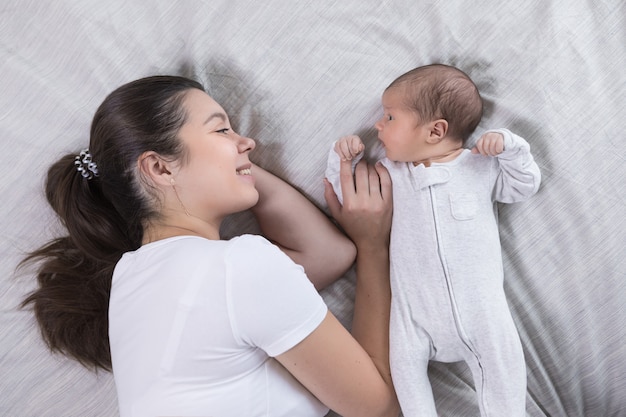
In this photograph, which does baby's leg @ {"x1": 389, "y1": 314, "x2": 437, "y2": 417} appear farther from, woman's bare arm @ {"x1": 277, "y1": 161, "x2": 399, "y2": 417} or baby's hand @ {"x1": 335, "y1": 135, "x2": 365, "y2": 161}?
baby's hand @ {"x1": 335, "y1": 135, "x2": 365, "y2": 161}

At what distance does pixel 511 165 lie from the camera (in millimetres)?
1280

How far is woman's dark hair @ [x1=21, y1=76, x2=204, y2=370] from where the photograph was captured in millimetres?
1229

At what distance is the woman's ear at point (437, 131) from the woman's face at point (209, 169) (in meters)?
0.42

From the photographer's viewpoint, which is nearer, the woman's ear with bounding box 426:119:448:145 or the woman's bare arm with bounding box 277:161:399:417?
the woman's bare arm with bounding box 277:161:399:417

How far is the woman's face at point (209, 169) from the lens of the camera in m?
1.22

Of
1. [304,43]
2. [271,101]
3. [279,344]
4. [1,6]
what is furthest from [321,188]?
[1,6]

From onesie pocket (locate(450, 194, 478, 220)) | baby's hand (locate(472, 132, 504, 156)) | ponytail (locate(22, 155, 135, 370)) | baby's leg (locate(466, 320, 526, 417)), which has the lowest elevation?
ponytail (locate(22, 155, 135, 370))

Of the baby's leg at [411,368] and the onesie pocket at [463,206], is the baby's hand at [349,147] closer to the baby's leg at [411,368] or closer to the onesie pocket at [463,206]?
the onesie pocket at [463,206]

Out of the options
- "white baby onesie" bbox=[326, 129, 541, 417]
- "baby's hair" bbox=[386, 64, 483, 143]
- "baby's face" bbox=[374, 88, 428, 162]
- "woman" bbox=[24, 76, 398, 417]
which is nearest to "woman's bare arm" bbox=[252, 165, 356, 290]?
"woman" bbox=[24, 76, 398, 417]

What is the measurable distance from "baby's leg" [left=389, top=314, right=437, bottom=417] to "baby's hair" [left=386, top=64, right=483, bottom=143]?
47 cm

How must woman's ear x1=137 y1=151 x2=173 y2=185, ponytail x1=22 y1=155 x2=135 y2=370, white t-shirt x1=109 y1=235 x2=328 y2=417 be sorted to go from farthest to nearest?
ponytail x1=22 y1=155 x2=135 y2=370 → woman's ear x1=137 y1=151 x2=173 y2=185 → white t-shirt x1=109 y1=235 x2=328 y2=417

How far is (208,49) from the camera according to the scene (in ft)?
4.97

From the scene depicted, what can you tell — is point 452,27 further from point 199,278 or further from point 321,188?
point 199,278

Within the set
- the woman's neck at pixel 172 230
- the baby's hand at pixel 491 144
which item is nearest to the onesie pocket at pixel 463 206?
the baby's hand at pixel 491 144
